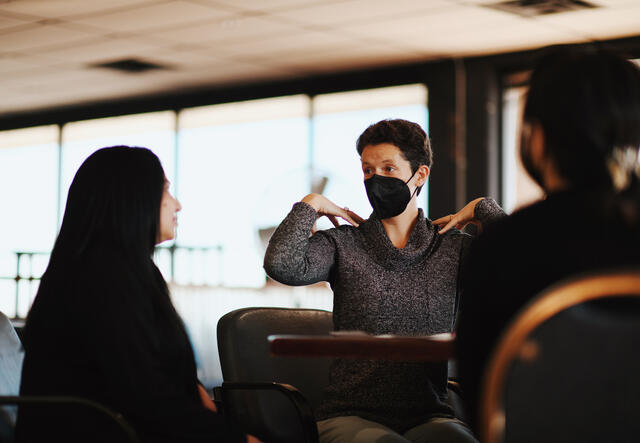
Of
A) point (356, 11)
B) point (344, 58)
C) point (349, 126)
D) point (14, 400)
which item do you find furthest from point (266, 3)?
point (14, 400)

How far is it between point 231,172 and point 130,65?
1.57 m

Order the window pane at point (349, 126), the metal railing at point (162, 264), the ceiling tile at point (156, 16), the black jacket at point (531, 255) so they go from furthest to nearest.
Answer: the metal railing at point (162, 264)
the window pane at point (349, 126)
the ceiling tile at point (156, 16)
the black jacket at point (531, 255)

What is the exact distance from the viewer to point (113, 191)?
172 cm

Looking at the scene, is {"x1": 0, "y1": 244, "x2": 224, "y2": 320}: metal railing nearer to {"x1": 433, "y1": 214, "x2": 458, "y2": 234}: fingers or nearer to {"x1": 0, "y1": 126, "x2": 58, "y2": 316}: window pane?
{"x1": 0, "y1": 126, "x2": 58, "y2": 316}: window pane

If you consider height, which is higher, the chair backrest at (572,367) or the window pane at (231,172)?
the window pane at (231,172)

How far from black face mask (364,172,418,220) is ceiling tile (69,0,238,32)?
9.79 ft

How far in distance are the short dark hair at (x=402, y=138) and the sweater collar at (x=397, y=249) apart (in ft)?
0.62

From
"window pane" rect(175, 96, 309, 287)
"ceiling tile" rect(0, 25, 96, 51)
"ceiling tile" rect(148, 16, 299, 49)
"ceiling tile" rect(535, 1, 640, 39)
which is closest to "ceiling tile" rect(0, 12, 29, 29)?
"ceiling tile" rect(0, 25, 96, 51)

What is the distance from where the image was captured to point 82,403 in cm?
155

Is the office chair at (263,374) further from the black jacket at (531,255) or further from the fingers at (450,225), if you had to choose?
the black jacket at (531,255)

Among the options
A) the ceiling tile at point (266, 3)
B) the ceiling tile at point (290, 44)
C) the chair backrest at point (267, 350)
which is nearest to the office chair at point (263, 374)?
the chair backrest at point (267, 350)

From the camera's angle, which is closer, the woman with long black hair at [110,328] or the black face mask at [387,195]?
the woman with long black hair at [110,328]

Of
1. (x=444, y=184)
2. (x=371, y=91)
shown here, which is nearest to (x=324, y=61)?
(x=371, y=91)

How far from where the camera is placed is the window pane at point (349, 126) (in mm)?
6703
